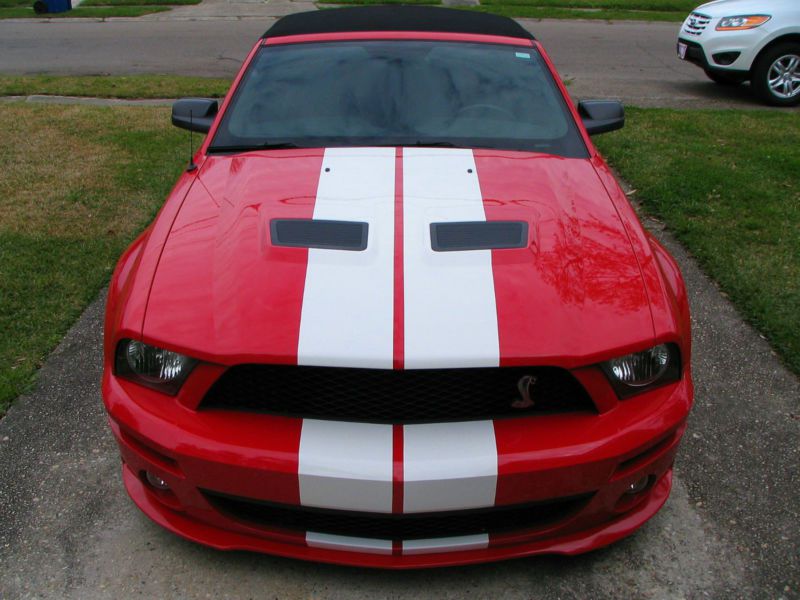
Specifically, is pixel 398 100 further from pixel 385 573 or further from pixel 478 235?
pixel 385 573

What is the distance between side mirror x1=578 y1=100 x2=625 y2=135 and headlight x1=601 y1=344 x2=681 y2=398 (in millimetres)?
1652

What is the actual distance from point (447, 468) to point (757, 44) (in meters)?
7.94

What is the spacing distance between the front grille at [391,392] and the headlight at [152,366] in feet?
0.35

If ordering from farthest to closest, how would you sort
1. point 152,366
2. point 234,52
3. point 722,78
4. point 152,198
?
point 234,52, point 722,78, point 152,198, point 152,366

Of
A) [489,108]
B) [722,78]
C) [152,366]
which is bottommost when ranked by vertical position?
[722,78]

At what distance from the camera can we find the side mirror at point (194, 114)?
12.0ft

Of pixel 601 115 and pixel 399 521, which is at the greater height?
pixel 601 115

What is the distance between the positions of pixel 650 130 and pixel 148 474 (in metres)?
6.18

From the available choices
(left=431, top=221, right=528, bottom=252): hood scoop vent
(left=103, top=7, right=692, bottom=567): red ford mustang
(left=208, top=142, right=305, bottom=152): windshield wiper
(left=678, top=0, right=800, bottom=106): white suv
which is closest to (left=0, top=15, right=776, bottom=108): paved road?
(left=678, top=0, right=800, bottom=106): white suv

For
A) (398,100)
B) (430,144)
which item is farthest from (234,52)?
(430,144)

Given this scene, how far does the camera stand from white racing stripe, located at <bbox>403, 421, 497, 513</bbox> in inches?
81.6

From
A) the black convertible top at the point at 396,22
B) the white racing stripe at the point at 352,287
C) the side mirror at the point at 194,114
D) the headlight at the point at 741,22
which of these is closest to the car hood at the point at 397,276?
the white racing stripe at the point at 352,287

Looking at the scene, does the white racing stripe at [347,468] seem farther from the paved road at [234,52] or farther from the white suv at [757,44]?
the white suv at [757,44]

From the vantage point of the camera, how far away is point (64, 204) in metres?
5.43
